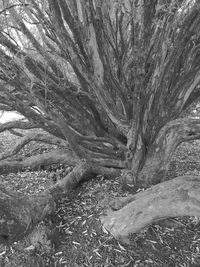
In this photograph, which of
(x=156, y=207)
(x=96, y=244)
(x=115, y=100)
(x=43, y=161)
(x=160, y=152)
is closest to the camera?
(x=156, y=207)

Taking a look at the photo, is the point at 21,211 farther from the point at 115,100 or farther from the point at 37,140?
the point at 115,100

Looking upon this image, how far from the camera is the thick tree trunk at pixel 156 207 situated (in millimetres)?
2213

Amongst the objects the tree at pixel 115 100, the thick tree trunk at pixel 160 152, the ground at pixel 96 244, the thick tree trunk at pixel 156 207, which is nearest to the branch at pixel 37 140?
the tree at pixel 115 100

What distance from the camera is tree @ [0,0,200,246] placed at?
2.45 metres

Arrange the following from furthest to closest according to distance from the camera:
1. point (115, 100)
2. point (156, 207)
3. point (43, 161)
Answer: point (43, 161) → point (115, 100) → point (156, 207)

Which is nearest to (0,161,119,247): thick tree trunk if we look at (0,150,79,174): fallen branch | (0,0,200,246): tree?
(0,0,200,246): tree

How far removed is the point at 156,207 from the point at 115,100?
178cm

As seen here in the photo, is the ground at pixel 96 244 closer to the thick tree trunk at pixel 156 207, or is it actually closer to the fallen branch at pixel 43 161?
the thick tree trunk at pixel 156 207

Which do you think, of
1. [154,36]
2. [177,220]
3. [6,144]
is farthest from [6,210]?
Result: [6,144]

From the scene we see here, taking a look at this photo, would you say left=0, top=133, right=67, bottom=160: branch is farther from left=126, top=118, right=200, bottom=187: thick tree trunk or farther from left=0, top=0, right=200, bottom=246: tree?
left=126, top=118, right=200, bottom=187: thick tree trunk

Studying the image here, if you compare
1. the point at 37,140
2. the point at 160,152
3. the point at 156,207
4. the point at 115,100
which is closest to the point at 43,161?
the point at 37,140

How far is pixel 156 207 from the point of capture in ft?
7.84

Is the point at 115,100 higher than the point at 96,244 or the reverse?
higher

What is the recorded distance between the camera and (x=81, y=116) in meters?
3.63
